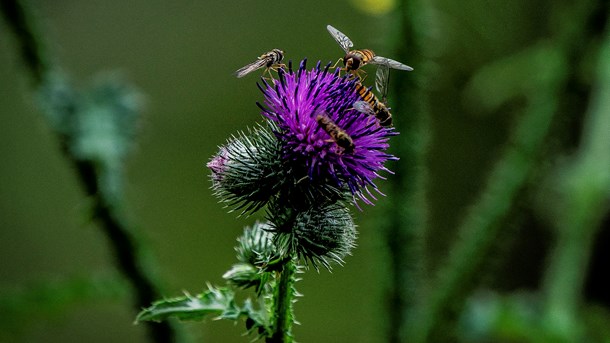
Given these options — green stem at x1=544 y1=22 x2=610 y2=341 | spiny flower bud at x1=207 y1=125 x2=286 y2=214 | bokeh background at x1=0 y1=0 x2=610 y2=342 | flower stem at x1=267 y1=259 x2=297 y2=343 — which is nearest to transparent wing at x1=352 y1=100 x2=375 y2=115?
spiny flower bud at x1=207 y1=125 x2=286 y2=214

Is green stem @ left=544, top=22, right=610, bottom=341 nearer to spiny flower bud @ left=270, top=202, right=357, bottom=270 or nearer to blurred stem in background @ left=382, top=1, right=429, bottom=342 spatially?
blurred stem in background @ left=382, top=1, right=429, bottom=342

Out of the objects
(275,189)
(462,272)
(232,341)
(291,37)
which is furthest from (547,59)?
(232,341)

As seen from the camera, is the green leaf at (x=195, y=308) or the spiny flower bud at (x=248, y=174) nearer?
the green leaf at (x=195, y=308)

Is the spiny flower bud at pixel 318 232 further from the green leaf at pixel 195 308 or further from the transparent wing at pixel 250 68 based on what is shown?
the transparent wing at pixel 250 68

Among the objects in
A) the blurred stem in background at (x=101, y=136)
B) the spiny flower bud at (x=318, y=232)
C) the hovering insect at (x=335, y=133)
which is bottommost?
the spiny flower bud at (x=318, y=232)

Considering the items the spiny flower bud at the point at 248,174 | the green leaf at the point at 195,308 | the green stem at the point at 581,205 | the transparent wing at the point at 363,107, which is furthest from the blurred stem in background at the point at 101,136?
the green stem at the point at 581,205

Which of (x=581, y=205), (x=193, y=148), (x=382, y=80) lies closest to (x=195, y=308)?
(x=382, y=80)
